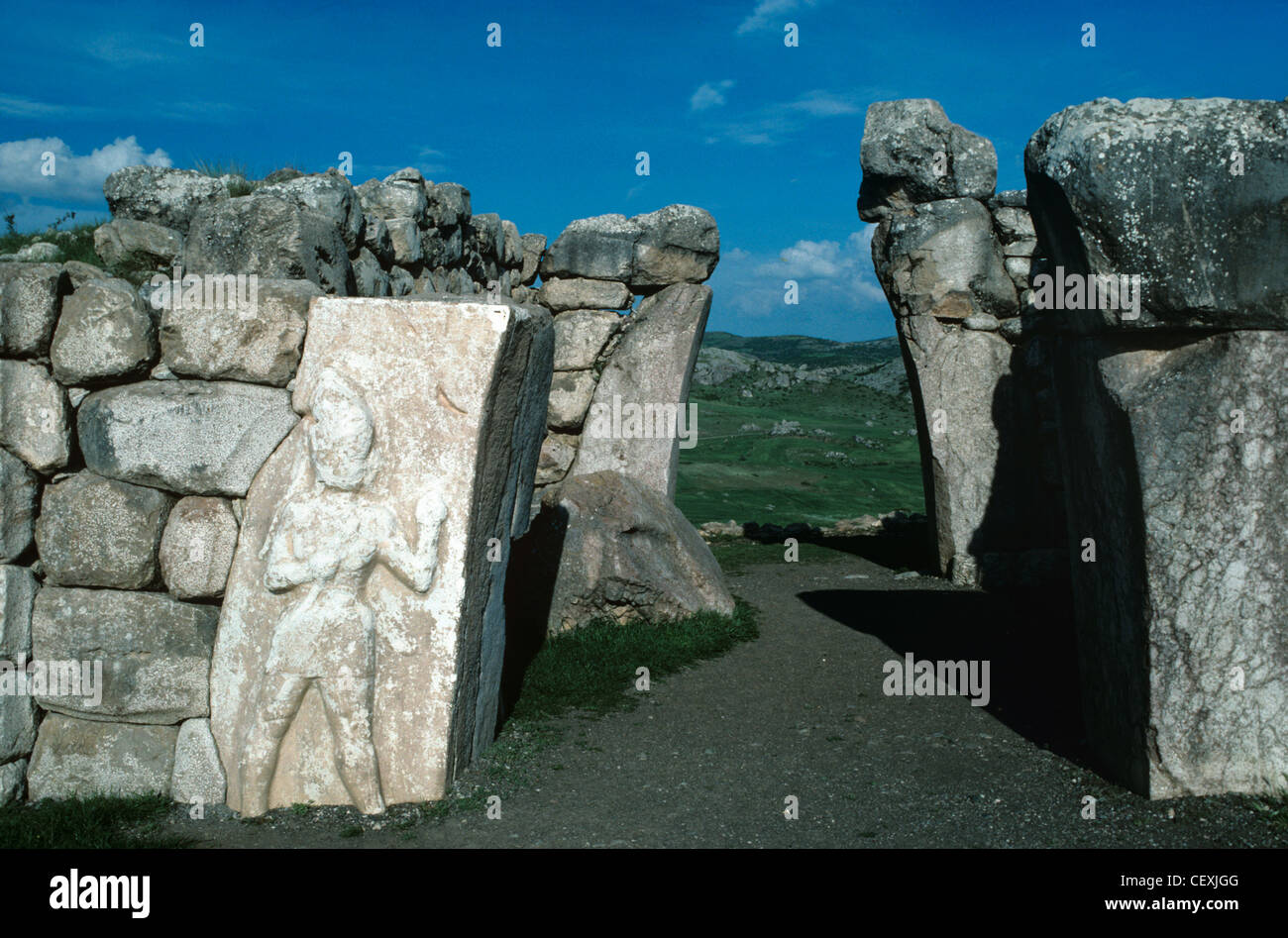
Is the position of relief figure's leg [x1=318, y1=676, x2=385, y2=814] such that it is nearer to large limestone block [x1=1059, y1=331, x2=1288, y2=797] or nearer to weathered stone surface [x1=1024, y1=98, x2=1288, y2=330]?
large limestone block [x1=1059, y1=331, x2=1288, y2=797]

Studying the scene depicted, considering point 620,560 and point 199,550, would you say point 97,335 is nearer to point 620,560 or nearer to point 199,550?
point 199,550

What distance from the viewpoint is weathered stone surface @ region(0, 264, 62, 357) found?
442cm

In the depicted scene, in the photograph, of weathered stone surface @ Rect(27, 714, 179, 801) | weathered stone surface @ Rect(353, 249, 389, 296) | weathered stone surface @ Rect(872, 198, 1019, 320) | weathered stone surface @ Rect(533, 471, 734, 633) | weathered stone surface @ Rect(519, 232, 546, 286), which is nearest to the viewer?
weathered stone surface @ Rect(27, 714, 179, 801)

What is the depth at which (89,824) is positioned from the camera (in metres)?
4.14

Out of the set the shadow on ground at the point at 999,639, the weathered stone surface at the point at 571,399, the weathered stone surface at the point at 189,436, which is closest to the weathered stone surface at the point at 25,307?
the weathered stone surface at the point at 189,436

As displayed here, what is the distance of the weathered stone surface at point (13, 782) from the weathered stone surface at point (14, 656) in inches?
0.5

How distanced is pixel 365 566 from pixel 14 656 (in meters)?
1.64

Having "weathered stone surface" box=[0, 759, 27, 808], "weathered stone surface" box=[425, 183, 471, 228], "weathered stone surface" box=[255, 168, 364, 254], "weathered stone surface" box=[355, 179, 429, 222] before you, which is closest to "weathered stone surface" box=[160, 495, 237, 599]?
"weathered stone surface" box=[0, 759, 27, 808]

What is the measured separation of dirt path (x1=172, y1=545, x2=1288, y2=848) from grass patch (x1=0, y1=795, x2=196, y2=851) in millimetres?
131

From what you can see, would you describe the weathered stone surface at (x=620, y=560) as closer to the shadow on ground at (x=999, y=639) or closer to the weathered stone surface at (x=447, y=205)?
the shadow on ground at (x=999, y=639)

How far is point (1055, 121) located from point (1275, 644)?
239cm

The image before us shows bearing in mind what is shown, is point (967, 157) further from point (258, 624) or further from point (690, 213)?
point (258, 624)

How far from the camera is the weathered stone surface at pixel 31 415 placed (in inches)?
176

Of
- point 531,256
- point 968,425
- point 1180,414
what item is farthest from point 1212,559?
point 531,256
